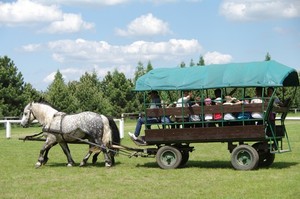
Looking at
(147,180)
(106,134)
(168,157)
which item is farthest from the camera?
(106,134)

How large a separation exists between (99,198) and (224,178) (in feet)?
11.3

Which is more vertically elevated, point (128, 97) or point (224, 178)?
point (128, 97)

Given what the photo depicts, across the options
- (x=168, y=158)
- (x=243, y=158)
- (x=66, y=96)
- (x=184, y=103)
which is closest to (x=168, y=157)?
(x=168, y=158)

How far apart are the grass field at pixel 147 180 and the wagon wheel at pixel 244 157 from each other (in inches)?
9.0

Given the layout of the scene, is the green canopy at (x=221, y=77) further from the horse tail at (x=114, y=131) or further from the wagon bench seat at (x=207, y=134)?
the horse tail at (x=114, y=131)

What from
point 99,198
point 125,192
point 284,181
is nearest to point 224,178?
point 284,181

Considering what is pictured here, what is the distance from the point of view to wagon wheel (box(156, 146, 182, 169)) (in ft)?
47.5

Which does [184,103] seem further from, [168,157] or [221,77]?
[168,157]

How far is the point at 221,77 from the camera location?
13812mm

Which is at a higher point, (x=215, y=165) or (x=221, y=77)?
(x=221, y=77)

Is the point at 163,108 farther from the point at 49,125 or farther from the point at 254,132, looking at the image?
the point at 49,125

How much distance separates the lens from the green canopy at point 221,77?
1341 centimetres

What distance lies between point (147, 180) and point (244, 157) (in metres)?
2.78

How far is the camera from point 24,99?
5828 cm
